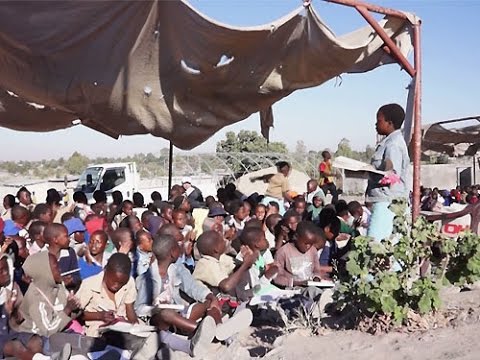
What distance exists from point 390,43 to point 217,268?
231 cm

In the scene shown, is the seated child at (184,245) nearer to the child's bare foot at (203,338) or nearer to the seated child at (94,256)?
the seated child at (94,256)

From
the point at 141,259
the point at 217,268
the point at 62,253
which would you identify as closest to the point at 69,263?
the point at 62,253

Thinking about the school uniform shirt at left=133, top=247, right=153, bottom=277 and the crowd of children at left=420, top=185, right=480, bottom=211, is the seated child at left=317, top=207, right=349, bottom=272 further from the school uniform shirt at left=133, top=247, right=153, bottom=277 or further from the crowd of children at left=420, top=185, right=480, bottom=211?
the crowd of children at left=420, top=185, right=480, bottom=211

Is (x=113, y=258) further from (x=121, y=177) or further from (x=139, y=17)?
(x=121, y=177)

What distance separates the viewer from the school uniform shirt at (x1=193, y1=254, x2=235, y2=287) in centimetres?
498

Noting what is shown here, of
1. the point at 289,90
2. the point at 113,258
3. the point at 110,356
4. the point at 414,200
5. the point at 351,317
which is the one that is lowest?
the point at 110,356

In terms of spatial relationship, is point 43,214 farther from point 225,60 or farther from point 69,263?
point 225,60

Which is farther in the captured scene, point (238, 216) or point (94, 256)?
point (238, 216)

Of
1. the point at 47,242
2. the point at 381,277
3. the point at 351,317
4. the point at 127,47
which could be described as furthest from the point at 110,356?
the point at 127,47

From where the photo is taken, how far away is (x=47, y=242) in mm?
4875

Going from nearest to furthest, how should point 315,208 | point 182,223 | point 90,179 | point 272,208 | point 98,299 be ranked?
point 98,299
point 182,223
point 272,208
point 315,208
point 90,179

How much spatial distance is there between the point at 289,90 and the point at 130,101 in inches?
61.6

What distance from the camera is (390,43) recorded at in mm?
4938

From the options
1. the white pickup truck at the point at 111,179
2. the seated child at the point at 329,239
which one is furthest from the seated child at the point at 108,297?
the white pickup truck at the point at 111,179
